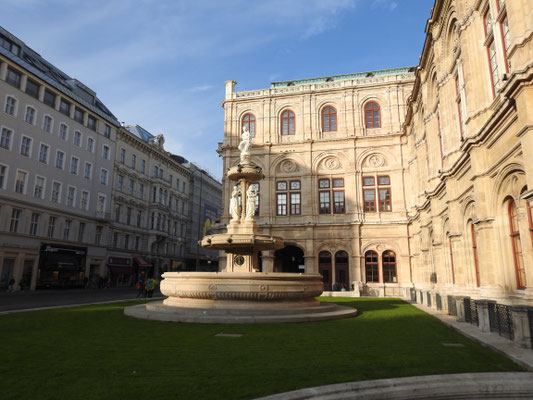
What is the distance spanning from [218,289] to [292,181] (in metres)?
23.7

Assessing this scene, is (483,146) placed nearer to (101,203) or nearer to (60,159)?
(60,159)

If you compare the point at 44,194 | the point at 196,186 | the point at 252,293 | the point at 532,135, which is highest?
the point at 196,186

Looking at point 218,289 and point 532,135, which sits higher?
point 532,135

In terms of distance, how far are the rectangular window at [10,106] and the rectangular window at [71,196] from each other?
8793 millimetres

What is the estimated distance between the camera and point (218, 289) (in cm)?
1292

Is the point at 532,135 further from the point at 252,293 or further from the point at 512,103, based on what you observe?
the point at 252,293

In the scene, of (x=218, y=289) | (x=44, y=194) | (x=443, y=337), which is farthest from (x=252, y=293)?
(x=44, y=194)

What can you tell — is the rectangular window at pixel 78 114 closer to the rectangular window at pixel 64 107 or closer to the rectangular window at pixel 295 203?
the rectangular window at pixel 64 107

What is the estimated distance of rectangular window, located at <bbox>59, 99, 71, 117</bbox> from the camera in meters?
37.3

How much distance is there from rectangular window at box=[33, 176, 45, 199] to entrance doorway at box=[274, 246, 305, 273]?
22228mm

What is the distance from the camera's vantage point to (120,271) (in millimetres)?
43594

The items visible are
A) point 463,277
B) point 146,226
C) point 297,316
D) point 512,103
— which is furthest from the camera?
point 146,226

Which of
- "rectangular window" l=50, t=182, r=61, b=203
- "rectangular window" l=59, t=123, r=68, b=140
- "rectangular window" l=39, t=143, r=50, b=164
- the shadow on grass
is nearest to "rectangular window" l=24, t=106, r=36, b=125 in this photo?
"rectangular window" l=39, t=143, r=50, b=164

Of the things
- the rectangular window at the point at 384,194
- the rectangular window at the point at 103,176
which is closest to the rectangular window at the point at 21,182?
the rectangular window at the point at 103,176
